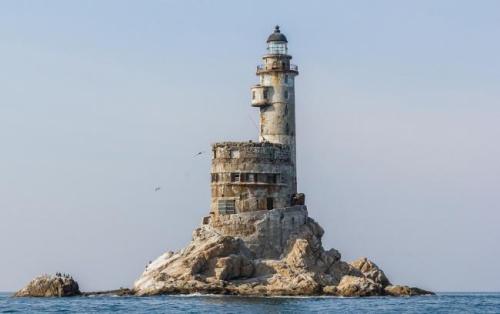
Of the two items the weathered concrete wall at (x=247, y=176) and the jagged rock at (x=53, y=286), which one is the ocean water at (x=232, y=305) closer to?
the jagged rock at (x=53, y=286)

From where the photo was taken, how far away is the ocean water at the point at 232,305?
6838 cm

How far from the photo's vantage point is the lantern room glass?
288 ft

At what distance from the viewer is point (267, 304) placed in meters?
71.5

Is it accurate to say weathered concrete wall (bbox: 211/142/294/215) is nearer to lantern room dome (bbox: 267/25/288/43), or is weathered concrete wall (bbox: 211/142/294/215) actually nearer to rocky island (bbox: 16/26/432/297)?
rocky island (bbox: 16/26/432/297)

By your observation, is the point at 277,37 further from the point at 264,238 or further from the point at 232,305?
the point at 232,305

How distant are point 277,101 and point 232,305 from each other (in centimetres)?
2001

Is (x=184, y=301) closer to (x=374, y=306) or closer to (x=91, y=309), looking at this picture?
(x=91, y=309)

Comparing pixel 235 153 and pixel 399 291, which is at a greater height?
pixel 235 153

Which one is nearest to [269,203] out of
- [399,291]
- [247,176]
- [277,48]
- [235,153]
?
[247,176]

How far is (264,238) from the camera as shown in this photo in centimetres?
8256

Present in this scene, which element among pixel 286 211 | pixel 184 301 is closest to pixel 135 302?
pixel 184 301

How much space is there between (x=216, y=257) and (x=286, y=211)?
22.2 feet

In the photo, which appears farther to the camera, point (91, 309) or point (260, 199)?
point (260, 199)

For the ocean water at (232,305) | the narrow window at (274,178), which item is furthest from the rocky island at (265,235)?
the ocean water at (232,305)
